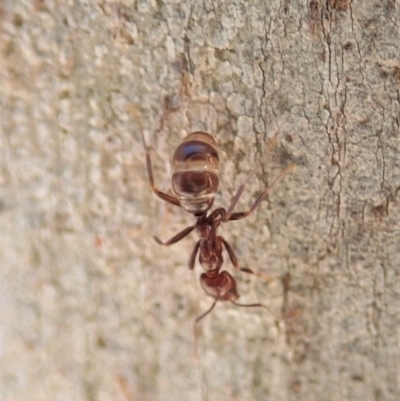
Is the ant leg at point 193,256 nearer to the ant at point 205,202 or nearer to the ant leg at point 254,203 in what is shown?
the ant at point 205,202

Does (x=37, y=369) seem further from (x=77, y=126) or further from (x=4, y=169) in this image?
(x=77, y=126)

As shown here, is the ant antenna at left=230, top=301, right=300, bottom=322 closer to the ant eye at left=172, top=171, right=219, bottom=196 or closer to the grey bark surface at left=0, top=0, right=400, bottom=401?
the grey bark surface at left=0, top=0, right=400, bottom=401

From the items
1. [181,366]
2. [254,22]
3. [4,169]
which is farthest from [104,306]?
[254,22]

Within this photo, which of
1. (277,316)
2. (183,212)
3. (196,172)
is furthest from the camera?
(183,212)

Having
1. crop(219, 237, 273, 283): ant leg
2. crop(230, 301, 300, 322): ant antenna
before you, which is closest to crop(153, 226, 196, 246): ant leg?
crop(219, 237, 273, 283): ant leg

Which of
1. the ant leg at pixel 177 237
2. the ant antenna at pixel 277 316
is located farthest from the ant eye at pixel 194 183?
the ant antenna at pixel 277 316

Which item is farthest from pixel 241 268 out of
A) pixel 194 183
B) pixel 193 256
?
pixel 194 183

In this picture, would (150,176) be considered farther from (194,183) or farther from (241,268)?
(241,268)
